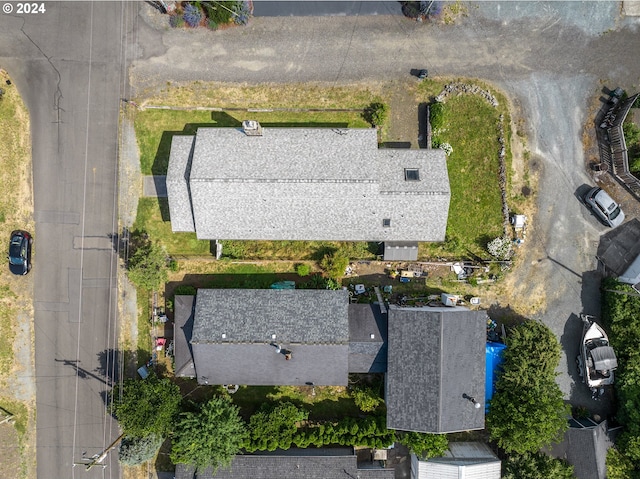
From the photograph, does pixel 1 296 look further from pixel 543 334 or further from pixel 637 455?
pixel 637 455

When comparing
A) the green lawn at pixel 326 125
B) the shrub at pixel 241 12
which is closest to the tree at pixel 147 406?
the green lawn at pixel 326 125

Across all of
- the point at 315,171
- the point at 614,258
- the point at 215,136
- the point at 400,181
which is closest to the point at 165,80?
the point at 215,136

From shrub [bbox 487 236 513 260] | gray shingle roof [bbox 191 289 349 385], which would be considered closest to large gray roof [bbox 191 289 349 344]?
gray shingle roof [bbox 191 289 349 385]

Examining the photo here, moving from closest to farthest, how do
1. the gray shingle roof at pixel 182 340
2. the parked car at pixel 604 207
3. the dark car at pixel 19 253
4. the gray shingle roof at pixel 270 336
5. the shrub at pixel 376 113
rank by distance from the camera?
the gray shingle roof at pixel 270 336, the gray shingle roof at pixel 182 340, the parked car at pixel 604 207, the shrub at pixel 376 113, the dark car at pixel 19 253

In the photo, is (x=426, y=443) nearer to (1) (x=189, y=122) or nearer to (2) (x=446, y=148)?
(2) (x=446, y=148)

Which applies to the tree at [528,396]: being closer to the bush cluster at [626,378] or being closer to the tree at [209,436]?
the bush cluster at [626,378]
